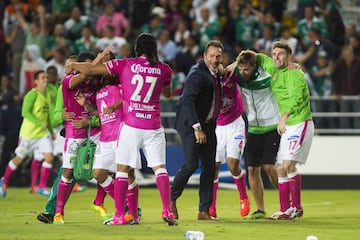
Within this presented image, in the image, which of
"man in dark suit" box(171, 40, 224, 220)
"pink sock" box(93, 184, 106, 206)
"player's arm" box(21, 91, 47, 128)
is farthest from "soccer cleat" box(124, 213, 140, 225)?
"player's arm" box(21, 91, 47, 128)

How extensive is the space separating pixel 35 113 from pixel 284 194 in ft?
23.4

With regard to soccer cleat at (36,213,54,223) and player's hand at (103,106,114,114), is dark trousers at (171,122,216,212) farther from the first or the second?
soccer cleat at (36,213,54,223)

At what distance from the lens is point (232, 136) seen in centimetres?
1739

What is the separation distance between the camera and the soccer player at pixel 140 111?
49.0 ft

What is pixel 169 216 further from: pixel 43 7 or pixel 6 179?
pixel 43 7

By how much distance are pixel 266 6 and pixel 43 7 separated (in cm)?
542

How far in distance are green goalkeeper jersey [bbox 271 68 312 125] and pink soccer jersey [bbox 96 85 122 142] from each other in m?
2.40

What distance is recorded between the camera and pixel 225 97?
1723cm

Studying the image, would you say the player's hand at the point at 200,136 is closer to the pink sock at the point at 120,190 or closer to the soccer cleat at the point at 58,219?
the pink sock at the point at 120,190

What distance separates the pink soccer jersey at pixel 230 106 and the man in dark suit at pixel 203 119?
908 mm

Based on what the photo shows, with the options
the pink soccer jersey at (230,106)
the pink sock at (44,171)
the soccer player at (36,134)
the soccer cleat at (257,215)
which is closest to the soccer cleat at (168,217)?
the soccer cleat at (257,215)

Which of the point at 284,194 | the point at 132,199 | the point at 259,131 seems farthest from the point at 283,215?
the point at 132,199

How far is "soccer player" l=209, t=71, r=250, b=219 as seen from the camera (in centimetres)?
1730

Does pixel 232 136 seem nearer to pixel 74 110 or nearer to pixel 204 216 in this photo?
pixel 204 216
